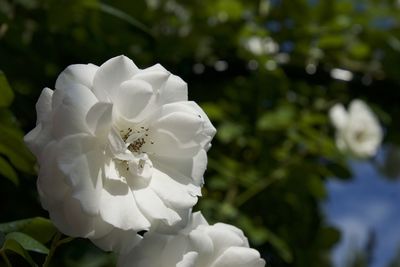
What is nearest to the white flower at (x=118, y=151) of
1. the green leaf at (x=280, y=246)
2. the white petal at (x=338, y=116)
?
the green leaf at (x=280, y=246)

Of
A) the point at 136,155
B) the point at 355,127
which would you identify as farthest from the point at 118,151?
the point at 355,127

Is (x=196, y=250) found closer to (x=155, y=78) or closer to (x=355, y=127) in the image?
(x=155, y=78)

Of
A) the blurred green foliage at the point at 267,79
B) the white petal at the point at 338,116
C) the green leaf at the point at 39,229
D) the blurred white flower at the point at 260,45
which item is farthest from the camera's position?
the white petal at the point at 338,116

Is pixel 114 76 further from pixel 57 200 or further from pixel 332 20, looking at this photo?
pixel 332 20

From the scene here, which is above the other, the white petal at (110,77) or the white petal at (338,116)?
the white petal at (110,77)

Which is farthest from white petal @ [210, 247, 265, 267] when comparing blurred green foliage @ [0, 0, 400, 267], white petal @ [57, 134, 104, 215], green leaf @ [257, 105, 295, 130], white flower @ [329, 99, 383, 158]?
white flower @ [329, 99, 383, 158]

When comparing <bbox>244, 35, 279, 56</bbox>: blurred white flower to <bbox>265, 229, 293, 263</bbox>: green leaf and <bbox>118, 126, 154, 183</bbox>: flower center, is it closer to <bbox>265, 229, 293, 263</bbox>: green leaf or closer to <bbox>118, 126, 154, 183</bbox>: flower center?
<bbox>265, 229, 293, 263</bbox>: green leaf

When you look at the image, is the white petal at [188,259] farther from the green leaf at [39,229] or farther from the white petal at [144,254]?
the green leaf at [39,229]

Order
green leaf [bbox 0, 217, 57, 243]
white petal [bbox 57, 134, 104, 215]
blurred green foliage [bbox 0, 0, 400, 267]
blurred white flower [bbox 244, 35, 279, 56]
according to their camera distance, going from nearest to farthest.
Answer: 1. white petal [bbox 57, 134, 104, 215]
2. green leaf [bbox 0, 217, 57, 243]
3. blurred green foliage [bbox 0, 0, 400, 267]
4. blurred white flower [bbox 244, 35, 279, 56]
